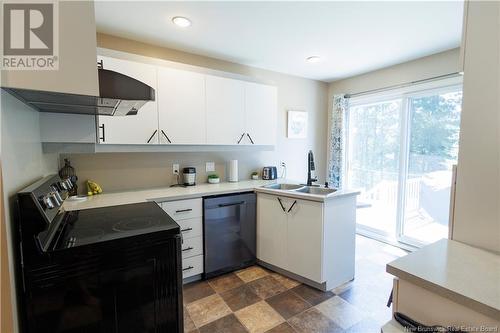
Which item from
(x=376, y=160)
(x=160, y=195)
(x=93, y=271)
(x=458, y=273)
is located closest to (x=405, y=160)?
(x=376, y=160)

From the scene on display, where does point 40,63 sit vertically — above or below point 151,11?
below

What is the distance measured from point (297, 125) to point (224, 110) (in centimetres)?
144

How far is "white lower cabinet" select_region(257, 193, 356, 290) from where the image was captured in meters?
2.19

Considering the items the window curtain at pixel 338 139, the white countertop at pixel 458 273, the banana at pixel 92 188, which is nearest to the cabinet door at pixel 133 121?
the banana at pixel 92 188

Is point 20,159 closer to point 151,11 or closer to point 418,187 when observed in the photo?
point 151,11

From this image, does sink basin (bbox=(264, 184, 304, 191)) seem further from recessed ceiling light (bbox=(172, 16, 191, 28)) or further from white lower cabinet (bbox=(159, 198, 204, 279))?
recessed ceiling light (bbox=(172, 16, 191, 28))

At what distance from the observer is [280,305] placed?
6.74 ft

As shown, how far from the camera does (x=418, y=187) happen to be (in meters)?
3.12

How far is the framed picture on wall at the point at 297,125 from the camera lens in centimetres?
367

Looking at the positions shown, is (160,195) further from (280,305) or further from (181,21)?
(181,21)

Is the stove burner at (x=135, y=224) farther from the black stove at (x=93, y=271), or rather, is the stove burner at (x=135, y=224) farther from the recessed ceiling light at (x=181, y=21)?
the recessed ceiling light at (x=181, y=21)

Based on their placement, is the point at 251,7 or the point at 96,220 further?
the point at 251,7

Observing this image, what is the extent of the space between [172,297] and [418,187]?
10.4 ft

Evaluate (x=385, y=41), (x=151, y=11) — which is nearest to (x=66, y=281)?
(x=151, y=11)
